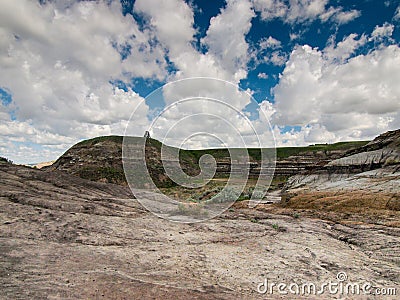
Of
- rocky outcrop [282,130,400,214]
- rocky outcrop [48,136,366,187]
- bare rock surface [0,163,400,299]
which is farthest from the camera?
rocky outcrop [48,136,366,187]

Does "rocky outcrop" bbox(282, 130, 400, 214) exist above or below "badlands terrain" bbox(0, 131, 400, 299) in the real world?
above

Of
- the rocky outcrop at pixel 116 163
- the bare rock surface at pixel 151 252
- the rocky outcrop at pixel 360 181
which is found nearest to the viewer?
the bare rock surface at pixel 151 252

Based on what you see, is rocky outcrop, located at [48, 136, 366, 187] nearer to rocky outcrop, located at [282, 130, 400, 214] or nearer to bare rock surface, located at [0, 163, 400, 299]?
rocky outcrop, located at [282, 130, 400, 214]

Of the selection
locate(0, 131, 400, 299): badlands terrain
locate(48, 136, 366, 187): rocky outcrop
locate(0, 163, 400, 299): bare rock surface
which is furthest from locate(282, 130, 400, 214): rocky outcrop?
locate(0, 163, 400, 299): bare rock surface

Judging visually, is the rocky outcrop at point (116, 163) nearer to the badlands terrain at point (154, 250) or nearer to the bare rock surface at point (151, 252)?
the badlands terrain at point (154, 250)

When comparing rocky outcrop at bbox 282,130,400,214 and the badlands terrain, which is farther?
rocky outcrop at bbox 282,130,400,214

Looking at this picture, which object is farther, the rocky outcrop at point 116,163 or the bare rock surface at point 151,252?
the rocky outcrop at point 116,163

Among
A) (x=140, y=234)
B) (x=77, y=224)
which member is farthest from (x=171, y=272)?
(x=77, y=224)

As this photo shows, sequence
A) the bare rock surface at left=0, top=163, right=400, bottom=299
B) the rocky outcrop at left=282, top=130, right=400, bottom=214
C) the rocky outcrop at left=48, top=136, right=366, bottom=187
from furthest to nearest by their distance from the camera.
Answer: the rocky outcrop at left=48, top=136, right=366, bottom=187
the rocky outcrop at left=282, top=130, right=400, bottom=214
the bare rock surface at left=0, top=163, right=400, bottom=299

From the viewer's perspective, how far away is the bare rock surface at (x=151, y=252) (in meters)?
7.44

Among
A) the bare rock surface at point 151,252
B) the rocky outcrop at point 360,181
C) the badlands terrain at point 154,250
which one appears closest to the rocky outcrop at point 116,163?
the rocky outcrop at point 360,181

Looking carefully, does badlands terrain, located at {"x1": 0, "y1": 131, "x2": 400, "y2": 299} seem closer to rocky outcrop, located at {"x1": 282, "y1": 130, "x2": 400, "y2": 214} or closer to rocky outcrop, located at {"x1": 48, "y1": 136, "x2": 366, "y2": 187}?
rocky outcrop, located at {"x1": 282, "y1": 130, "x2": 400, "y2": 214}

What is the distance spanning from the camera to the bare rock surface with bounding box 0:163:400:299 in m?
7.44

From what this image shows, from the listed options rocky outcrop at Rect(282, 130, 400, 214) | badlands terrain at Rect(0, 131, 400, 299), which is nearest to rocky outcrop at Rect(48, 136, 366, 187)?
rocky outcrop at Rect(282, 130, 400, 214)
